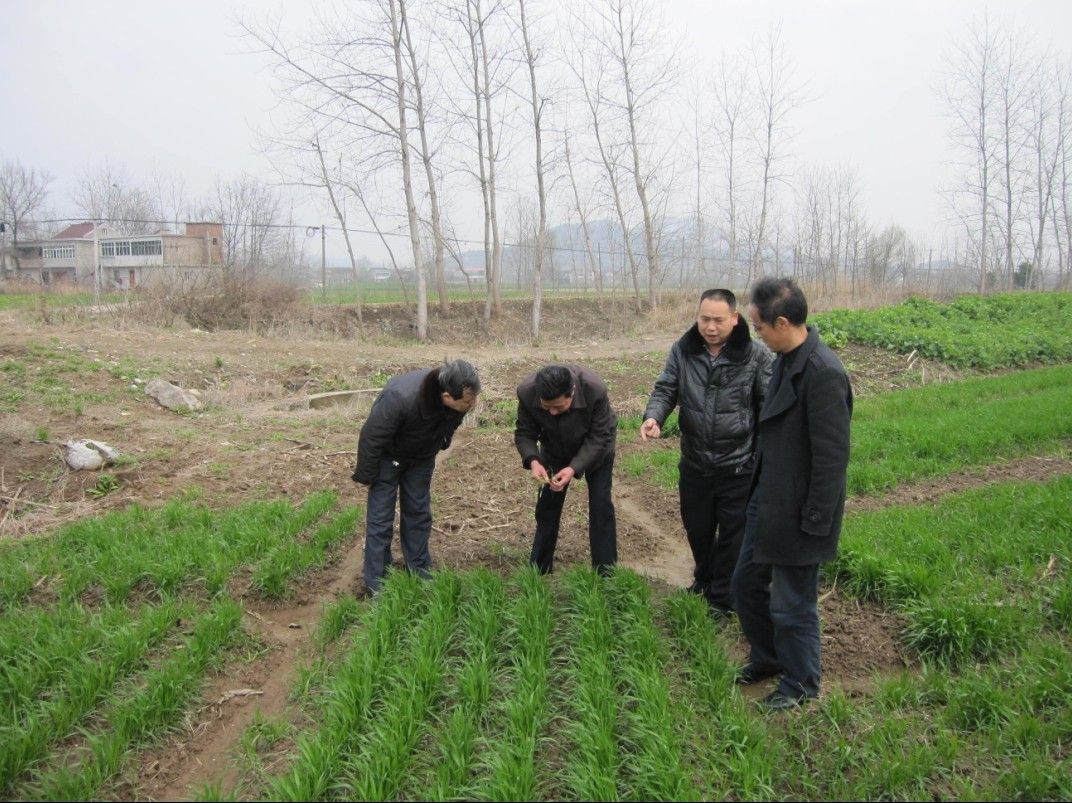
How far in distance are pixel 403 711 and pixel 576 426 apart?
6.83 feet

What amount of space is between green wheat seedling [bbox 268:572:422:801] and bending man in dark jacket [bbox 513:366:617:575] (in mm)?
1141

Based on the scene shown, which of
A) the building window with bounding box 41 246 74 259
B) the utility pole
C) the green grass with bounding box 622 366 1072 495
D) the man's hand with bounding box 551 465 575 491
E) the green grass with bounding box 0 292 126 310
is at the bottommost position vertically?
the green grass with bounding box 622 366 1072 495

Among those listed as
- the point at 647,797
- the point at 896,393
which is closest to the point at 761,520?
the point at 647,797

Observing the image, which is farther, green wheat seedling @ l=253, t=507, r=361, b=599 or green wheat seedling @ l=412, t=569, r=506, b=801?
green wheat seedling @ l=253, t=507, r=361, b=599

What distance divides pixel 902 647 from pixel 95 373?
10.9 meters

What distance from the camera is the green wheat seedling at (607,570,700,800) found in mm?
3242

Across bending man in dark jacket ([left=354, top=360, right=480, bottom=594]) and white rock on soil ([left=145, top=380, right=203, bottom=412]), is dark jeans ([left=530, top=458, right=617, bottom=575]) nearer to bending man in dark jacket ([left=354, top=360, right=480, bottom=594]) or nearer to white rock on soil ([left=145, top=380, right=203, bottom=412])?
bending man in dark jacket ([left=354, top=360, right=480, bottom=594])

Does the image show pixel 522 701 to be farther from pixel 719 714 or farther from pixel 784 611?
pixel 784 611

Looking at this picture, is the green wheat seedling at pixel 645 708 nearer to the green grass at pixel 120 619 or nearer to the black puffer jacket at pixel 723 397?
the black puffer jacket at pixel 723 397

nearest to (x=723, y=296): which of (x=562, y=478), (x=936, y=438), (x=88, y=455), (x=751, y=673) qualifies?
(x=562, y=478)

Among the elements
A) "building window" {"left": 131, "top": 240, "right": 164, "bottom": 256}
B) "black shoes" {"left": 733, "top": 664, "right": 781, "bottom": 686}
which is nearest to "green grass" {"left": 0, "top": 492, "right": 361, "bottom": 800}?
"black shoes" {"left": 733, "top": 664, "right": 781, "bottom": 686}

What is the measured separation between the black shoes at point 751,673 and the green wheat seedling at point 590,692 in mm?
697

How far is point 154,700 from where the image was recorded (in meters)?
3.91

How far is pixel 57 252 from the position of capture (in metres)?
31.3
